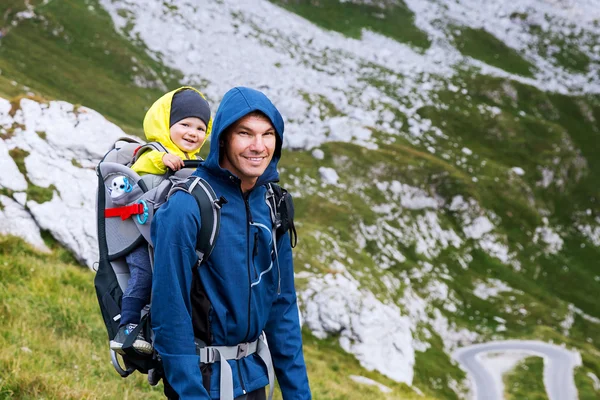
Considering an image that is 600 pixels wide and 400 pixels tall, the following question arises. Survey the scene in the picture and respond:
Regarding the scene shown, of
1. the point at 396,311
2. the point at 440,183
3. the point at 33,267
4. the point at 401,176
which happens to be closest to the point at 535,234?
the point at 440,183

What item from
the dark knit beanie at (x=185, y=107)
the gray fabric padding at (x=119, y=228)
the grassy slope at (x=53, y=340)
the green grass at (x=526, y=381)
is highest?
the dark knit beanie at (x=185, y=107)

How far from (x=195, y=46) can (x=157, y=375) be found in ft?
292

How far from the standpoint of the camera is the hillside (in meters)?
42.1

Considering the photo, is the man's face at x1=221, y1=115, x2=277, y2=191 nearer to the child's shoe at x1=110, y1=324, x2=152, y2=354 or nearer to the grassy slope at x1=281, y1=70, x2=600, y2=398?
the child's shoe at x1=110, y1=324, x2=152, y2=354

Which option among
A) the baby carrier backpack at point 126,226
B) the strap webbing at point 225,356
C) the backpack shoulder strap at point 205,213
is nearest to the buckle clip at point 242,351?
the strap webbing at point 225,356

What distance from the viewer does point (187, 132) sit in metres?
6.28

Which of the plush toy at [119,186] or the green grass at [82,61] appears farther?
the green grass at [82,61]

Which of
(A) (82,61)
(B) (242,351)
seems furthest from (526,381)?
(A) (82,61)

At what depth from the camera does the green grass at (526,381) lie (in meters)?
55.7

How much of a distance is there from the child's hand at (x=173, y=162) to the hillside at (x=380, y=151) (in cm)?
1494

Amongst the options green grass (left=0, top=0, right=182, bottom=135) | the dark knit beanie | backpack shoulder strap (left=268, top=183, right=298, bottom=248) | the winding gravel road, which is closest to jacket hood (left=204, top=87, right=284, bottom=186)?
backpack shoulder strap (left=268, top=183, right=298, bottom=248)

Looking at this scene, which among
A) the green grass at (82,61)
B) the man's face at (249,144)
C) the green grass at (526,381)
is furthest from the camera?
the green grass at (82,61)

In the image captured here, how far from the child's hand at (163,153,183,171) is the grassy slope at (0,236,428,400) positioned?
9.86 feet

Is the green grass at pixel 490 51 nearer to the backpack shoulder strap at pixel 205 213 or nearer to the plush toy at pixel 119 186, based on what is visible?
the plush toy at pixel 119 186
